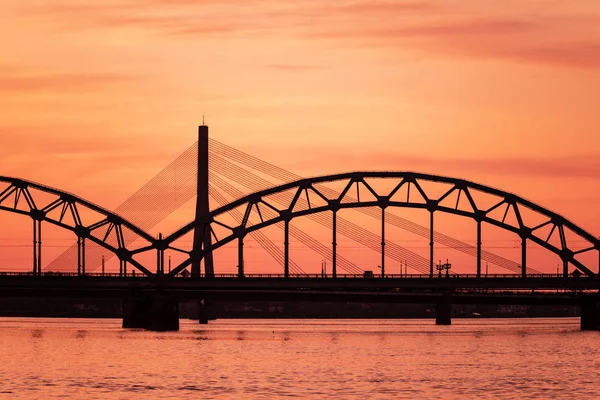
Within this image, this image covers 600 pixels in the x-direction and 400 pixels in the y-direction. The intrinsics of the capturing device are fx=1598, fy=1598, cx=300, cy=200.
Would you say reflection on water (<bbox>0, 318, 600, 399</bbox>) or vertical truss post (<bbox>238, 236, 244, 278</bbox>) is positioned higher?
vertical truss post (<bbox>238, 236, 244, 278</bbox>)

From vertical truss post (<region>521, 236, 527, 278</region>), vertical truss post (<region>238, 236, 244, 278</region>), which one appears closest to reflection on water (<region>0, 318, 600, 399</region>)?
vertical truss post (<region>238, 236, 244, 278</region>)

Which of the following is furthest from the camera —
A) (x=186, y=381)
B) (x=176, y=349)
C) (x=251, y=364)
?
(x=176, y=349)

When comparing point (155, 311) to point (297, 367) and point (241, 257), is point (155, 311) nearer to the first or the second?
point (241, 257)

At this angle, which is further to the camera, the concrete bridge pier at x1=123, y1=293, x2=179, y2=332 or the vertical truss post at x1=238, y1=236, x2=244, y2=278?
the concrete bridge pier at x1=123, y1=293, x2=179, y2=332

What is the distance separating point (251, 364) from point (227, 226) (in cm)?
7988

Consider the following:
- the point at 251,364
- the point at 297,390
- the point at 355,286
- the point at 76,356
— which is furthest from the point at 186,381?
the point at 355,286

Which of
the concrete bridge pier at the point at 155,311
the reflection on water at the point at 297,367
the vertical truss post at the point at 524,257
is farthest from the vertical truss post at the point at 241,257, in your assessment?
the vertical truss post at the point at 524,257

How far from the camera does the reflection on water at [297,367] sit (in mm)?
93062

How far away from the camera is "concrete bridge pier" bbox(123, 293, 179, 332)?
19300cm

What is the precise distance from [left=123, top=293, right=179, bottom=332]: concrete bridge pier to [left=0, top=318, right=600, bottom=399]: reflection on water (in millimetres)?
19108

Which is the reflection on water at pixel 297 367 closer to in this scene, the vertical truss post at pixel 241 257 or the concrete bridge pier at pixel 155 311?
the vertical truss post at pixel 241 257

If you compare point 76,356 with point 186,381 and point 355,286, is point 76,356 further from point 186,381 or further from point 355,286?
point 355,286

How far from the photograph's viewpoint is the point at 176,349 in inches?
5605

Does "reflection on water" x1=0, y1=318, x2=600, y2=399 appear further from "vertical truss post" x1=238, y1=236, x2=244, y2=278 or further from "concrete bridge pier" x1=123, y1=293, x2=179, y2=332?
"concrete bridge pier" x1=123, y1=293, x2=179, y2=332
